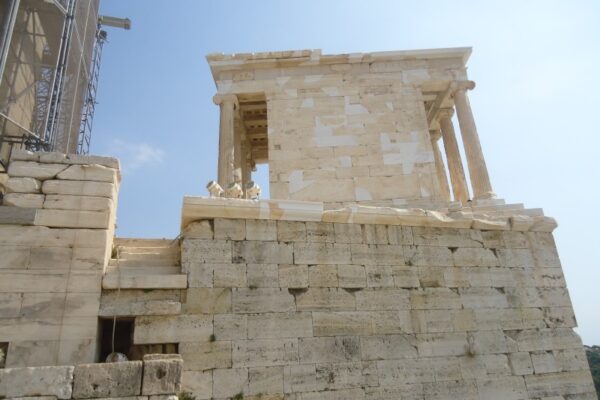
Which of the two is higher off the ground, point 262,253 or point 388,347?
point 262,253

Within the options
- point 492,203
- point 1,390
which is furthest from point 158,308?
point 492,203

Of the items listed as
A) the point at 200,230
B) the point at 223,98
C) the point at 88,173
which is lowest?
the point at 200,230

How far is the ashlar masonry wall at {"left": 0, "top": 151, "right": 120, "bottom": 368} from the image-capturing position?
445 cm

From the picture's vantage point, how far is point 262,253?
5.61 metres

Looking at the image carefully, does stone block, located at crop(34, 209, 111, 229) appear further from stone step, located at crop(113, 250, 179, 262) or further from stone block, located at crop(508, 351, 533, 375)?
stone block, located at crop(508, 351, 533, 375)

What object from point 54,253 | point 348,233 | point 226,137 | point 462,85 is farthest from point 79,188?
point 462,85

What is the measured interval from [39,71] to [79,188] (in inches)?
290

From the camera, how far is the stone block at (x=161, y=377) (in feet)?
12.5

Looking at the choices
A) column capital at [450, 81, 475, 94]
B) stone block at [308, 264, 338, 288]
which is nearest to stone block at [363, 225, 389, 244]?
stone block at [308, 264, 338, 288]

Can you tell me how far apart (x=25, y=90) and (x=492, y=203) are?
1082 centimetres

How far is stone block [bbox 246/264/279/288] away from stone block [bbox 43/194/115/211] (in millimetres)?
1924

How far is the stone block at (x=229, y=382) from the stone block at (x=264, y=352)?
0.09 metres

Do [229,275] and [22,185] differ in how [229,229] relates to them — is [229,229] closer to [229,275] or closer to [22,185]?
[229,275]

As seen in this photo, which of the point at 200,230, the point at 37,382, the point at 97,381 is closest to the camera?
the point at 37,382
